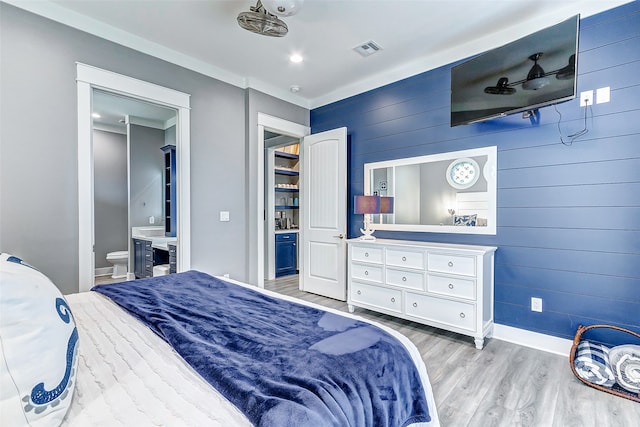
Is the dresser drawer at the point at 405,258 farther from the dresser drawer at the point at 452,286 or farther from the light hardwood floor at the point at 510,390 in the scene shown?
the light hardwood floor at the point at 510,390

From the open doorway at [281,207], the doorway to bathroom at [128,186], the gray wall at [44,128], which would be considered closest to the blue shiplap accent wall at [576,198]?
the open doorway at [281,207]

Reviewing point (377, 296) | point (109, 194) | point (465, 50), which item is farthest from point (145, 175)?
point (465, 50)

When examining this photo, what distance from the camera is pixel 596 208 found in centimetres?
230

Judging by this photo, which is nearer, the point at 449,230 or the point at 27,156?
the point at 27,156

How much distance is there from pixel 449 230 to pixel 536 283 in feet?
2.78

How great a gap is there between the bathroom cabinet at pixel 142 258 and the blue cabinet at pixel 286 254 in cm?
198

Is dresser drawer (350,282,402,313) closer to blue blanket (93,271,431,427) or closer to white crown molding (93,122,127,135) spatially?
blue blanket (93,271,431,427)

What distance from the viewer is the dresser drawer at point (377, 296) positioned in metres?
3.06

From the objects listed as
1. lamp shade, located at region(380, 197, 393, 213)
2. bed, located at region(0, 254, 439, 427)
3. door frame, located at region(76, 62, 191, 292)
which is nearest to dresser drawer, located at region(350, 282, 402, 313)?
lamp shade, located at region(380, 197, 393, 213)

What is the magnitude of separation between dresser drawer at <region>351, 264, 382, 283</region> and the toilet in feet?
12.7

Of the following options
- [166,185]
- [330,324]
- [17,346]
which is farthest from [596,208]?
[166,185]

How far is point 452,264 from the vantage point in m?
2.66

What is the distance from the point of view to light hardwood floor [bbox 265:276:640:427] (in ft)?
5.54

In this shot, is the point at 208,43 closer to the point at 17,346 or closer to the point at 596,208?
the point at 17,346
